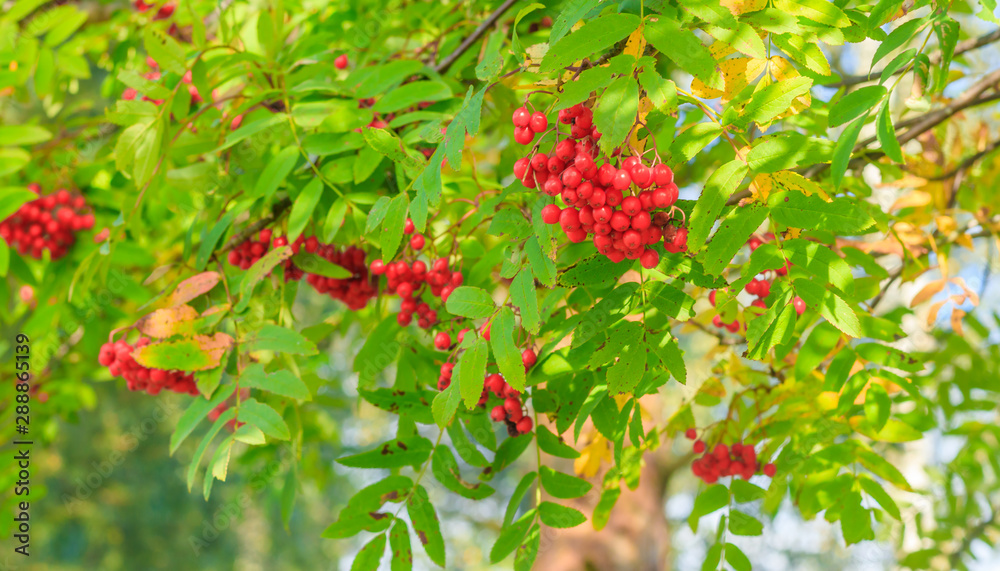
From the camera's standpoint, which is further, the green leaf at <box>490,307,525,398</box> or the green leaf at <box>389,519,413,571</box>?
the green leaf at <box>389,519,413,571</box>

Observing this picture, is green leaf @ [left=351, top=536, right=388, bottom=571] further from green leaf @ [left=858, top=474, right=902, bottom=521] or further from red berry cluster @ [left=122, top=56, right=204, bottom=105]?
red berry cluster @ [left=122, top=56, right=204, bottom=105]

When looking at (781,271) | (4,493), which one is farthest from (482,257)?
(4,493)

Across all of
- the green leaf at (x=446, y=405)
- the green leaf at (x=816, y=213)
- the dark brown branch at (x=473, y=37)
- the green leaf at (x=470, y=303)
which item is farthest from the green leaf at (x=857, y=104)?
the dark brown branch at (x=473, y=37)

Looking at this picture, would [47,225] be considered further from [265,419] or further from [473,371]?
[473,371]

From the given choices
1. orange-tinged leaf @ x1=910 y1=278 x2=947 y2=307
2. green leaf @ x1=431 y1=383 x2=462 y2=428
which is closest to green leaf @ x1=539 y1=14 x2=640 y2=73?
green leaf @ x1=431 y1=383 x2=462 y2=428

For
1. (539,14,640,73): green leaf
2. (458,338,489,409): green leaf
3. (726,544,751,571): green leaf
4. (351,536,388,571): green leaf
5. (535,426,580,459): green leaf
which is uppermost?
(539,14,640,73): green leaf

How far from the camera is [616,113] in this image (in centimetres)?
97

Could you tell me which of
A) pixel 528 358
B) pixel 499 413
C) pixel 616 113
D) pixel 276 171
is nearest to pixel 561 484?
pixel 499 413

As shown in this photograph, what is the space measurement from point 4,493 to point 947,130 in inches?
178

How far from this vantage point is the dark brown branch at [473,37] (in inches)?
72.7

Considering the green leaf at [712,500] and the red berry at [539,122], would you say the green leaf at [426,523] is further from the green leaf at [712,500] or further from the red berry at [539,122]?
the red berry at [539,122]

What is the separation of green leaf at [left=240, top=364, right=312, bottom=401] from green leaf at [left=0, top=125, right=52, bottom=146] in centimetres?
139

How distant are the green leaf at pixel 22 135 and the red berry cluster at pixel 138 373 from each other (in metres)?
0.96

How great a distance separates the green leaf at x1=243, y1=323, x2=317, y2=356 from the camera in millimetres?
1568
